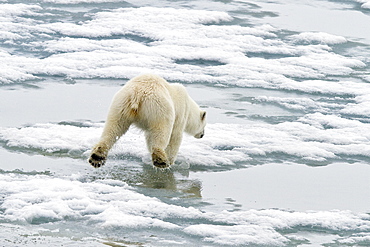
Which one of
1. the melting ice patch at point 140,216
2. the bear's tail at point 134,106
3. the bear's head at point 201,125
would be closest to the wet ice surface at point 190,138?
the melting ice patch at point 140,216

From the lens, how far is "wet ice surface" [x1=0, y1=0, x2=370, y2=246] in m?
5.37

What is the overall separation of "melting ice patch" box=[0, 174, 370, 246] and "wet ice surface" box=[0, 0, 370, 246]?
0.01 m

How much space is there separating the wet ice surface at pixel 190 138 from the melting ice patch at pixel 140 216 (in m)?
0.01

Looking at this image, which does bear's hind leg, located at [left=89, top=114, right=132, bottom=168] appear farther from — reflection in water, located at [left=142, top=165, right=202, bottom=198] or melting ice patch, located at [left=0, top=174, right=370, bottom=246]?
reflection in water, located at [left=142, top=165, right=202, bottom=198]

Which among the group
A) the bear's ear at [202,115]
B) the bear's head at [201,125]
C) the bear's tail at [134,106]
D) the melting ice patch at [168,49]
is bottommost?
the melting ice patch at [168,49]

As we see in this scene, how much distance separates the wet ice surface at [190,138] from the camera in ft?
17.6

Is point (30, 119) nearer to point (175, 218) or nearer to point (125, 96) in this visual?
point (125, 96)

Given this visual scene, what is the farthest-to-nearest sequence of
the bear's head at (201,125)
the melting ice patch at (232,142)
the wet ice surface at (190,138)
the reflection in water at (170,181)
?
1. the bear's head at (201,125)
2. the melting ice patch at (232,142)
3. the reflection in water at (170,181)
4. the wet ice surface at (190,138)

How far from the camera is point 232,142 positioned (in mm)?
7953

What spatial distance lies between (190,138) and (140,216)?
2.92m

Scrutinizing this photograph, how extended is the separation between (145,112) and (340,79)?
582cm

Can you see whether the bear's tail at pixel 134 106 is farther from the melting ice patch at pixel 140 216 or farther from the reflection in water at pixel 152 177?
the melting ice patch at pixel 140 216

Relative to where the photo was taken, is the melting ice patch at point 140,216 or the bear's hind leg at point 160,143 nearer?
the melting ice patch at point 140,216

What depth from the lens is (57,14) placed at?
1477cm
